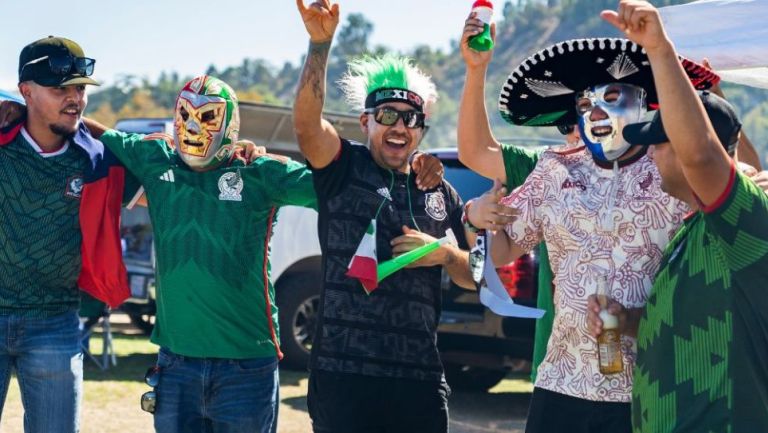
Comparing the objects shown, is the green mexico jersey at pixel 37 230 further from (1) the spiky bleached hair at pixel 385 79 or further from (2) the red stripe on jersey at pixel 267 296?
(1) the spiky bleached hair at pixel 385 79

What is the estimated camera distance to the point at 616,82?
382cm

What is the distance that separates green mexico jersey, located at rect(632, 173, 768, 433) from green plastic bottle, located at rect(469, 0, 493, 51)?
1227 mm

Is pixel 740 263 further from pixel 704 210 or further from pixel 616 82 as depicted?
pixel 616 82

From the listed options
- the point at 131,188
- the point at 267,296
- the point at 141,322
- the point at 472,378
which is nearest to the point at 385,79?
the point at 267,296

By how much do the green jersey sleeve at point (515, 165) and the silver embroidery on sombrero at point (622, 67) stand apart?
0.65 m

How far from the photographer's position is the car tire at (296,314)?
9.45 meters

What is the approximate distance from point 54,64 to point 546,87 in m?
2.27

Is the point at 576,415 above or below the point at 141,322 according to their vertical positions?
above

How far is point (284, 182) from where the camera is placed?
4.68m

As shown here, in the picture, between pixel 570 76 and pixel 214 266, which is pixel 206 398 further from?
pixel 570 76

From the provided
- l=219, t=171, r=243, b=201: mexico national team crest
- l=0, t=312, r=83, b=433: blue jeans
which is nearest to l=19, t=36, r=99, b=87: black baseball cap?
l=219, t=171, r=243, b=201: mexico national team crest

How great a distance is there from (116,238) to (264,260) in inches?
28.2

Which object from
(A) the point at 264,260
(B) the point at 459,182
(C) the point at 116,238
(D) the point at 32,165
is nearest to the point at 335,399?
(A) the point at 264,260

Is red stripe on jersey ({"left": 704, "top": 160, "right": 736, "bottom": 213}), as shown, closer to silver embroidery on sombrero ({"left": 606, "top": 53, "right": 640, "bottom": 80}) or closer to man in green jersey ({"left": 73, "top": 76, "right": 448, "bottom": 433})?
silver embroidery on sombrero ({"left": 606, "top": 53, "right": 640, "bottom": 80})
